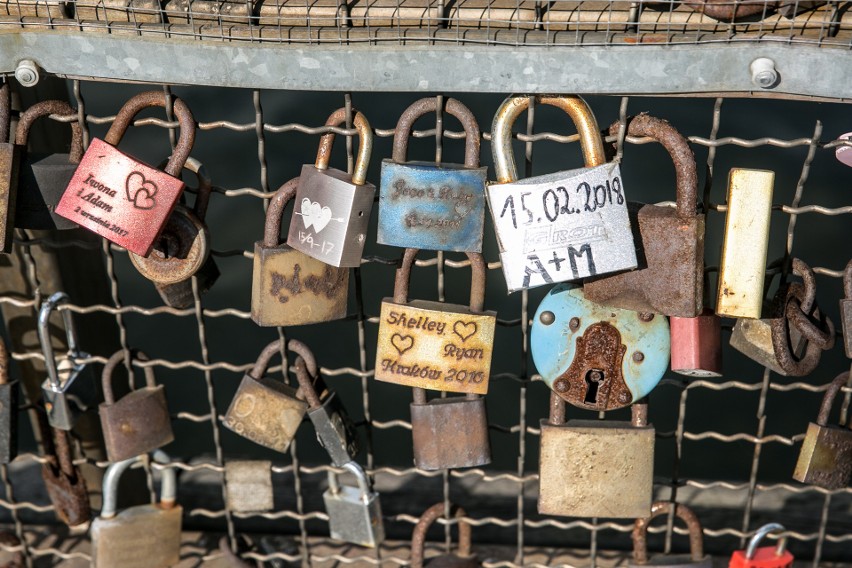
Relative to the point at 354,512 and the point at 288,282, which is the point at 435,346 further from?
the point at 354,512

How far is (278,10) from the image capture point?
149cm

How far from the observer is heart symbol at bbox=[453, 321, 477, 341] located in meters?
1.62

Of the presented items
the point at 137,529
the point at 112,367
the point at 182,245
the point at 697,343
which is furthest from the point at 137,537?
the point at 697,343

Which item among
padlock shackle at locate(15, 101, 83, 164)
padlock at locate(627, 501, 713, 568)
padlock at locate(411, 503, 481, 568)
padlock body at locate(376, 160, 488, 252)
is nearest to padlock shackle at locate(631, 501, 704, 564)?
padlock at locate(627, 501, 713, 568)

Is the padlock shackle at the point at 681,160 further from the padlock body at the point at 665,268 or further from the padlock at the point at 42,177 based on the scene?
the padlock at the point at 42,177

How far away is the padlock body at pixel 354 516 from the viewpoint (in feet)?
6.27

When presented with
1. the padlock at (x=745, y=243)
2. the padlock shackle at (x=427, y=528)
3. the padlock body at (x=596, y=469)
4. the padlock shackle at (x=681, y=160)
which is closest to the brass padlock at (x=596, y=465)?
the padlock body at (x=596, y=469)

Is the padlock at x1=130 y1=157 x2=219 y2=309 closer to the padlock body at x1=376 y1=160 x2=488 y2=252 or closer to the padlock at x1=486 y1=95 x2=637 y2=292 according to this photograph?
the padlock body at x1=376 y1=160 x2=488 y2=252

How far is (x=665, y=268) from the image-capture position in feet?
4.86

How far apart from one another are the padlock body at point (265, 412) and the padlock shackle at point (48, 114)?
1.51ft

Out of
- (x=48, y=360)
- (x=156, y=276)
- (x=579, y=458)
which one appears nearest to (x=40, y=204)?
(x=156, y=276)

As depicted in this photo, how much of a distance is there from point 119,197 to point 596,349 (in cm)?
76

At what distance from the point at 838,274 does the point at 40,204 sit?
49.1 inches

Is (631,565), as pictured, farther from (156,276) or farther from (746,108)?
(746,108)
